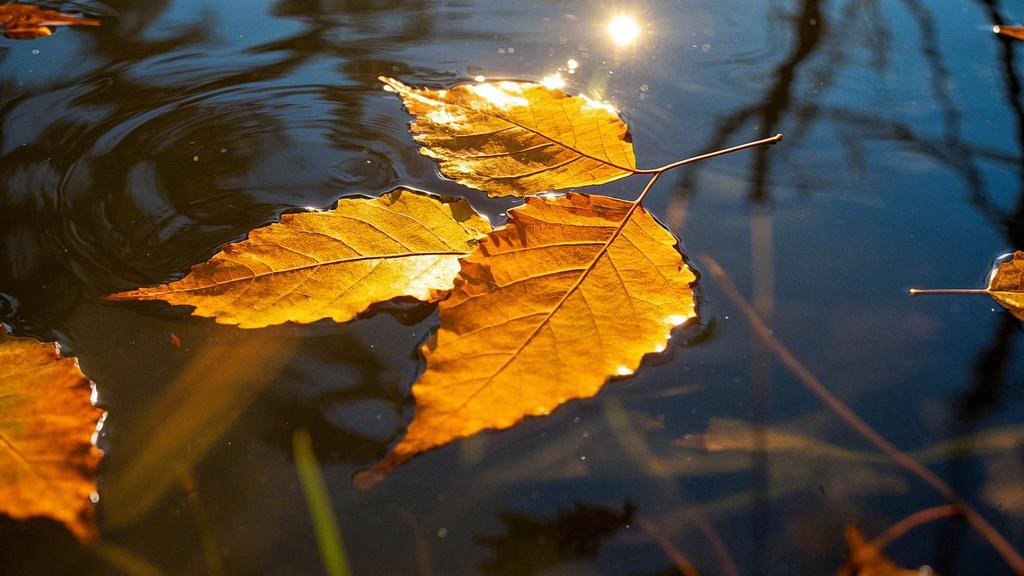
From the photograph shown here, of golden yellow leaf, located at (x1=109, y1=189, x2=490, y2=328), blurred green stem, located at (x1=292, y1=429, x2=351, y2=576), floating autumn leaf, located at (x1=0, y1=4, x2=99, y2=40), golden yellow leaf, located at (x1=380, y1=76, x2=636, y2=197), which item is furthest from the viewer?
floating autumn leaf, located at (x1=0, y1=4, x2=99, y2=40)

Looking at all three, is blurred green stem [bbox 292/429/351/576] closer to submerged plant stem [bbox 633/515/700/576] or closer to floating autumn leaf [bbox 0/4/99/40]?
submerged plant stem [bbox 633/515/700/576]

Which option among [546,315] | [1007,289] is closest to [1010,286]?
[1007,289]

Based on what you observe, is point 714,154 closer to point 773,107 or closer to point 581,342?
point 773,107

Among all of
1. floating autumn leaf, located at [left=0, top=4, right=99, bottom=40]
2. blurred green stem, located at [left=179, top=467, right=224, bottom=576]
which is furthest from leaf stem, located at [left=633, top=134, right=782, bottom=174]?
floating autumn leaf, located at [left=0, top=4, right=99, bottom=40]

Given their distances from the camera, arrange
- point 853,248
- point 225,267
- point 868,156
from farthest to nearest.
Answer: point 868,156 → point 853,248 → point 225,267

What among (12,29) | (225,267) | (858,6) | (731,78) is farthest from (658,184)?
(12,29)

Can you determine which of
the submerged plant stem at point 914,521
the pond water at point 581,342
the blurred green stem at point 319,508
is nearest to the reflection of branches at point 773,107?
the pond water at point 581,342

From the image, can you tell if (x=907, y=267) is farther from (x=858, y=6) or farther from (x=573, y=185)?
(x=858, y=6)
